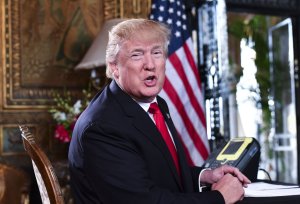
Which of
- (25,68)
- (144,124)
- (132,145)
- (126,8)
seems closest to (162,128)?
(144,124)

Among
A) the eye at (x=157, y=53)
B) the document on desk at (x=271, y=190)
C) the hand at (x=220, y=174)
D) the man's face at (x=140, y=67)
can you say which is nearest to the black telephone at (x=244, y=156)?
the hand at (x=220, y=174)

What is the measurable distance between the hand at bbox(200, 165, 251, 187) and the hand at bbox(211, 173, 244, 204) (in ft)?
0.15

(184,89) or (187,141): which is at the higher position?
(184,89)

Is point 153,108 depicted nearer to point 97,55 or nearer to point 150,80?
point 150,80

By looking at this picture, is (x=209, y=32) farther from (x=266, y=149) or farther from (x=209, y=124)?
(x=266, y=149)

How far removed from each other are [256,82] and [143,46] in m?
7.29

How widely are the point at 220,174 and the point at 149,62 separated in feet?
1.92

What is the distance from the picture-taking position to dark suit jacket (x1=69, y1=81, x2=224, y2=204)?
2.02 m

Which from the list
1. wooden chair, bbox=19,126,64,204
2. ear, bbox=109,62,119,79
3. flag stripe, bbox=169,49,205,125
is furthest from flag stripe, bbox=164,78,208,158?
wooden chair, bbox=19,126,64,204

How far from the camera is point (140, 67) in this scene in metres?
2.23

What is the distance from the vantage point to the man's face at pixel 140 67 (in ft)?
7.27

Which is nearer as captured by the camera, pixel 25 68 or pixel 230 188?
pixel 230 188

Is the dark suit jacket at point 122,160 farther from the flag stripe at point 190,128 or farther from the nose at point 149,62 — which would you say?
the flag stripe at point 190,128

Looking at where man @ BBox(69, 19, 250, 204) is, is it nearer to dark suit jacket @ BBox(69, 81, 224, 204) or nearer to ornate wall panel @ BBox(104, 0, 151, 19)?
dark suit jacket @ BBox(69, 81, 224, 204)
